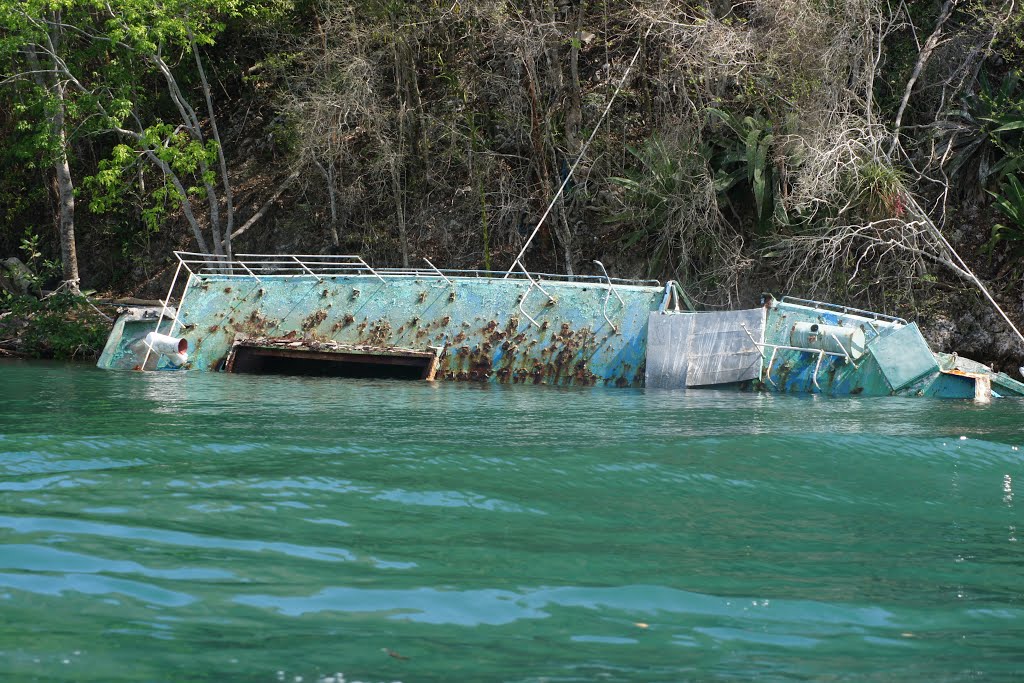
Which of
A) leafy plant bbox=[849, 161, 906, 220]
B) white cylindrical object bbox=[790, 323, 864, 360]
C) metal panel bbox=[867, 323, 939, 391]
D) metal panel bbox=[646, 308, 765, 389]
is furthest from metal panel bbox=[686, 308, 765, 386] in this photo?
leafy plant bbox=[849, 161, 906, 220]

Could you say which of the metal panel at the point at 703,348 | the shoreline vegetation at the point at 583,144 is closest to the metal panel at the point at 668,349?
the metal panel at the point at 703,348

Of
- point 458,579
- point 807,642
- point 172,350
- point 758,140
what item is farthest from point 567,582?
point 758,140

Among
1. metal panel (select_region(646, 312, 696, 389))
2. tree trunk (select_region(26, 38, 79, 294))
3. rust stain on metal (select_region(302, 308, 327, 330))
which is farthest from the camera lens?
tree trunk (select_region(26, 38, 79, 294))

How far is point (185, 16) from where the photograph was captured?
68.9ft

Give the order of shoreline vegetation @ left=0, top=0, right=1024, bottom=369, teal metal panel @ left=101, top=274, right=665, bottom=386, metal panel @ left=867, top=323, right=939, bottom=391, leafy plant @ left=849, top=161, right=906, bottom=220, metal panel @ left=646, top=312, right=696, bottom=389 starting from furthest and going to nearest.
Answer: shoreline vegetation @ left=0, top=0, right=1024, bottom=369 → leafy plant @ left=849, top=161, right=906, bottom=220 → teal metal panel @ left=101, top=274, right=665, bottom=386 → metal panel @ left=646, top=312, right=696, bottom=389 → metal panel @ left=867, top=323, right=939, bottom=391

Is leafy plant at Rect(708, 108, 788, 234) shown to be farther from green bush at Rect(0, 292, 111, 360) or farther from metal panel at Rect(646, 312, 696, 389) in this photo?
green bush at Rect(0, 292, 111, 360)

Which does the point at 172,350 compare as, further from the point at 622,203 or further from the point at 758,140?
the point at 758,140

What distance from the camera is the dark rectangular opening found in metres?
16.2

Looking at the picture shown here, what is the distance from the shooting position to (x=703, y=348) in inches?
601

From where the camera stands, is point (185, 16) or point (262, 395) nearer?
point (262, 395)

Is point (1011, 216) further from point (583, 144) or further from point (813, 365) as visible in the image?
point (583, 144)

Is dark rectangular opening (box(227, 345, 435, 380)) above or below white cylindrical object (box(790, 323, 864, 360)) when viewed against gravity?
below

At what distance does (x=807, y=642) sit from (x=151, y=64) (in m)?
22.8

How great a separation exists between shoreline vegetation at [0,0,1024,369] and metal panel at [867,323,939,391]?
9.88ft
